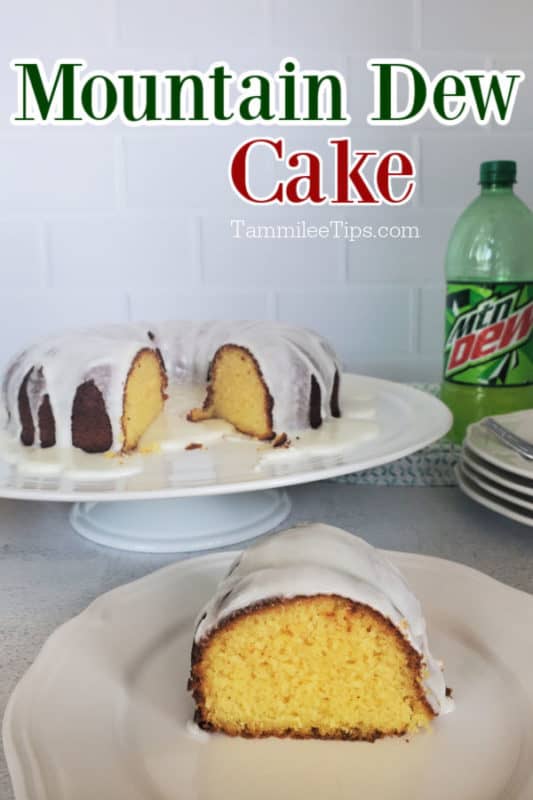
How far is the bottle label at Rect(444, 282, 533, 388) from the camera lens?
3.53ft

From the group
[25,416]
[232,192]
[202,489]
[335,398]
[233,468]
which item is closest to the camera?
[202,489]

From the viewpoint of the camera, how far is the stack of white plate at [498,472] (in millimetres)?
901

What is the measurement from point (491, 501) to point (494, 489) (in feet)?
0.06

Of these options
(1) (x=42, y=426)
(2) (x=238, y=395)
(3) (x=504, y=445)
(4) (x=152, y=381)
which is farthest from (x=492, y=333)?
(1) (x=42, y=426)

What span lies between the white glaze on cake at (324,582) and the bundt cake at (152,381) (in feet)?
1.41

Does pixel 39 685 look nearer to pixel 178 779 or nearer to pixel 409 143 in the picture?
pixel 178 779

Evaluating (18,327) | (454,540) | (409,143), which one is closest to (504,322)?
(454,540)

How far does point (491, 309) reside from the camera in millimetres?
1080

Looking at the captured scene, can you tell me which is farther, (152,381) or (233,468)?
(152,381)

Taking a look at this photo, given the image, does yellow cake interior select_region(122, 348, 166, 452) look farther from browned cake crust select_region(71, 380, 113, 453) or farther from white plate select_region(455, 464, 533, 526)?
white plate select_region(455, 464, 533, 526)

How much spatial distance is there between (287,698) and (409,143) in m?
1.13

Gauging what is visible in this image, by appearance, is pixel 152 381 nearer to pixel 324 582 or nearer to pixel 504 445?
pixel 504 445

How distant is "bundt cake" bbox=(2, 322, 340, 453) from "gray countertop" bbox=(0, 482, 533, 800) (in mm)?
98

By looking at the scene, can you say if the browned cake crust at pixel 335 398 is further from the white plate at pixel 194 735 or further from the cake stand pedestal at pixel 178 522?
the white plate at pixel 194 735
